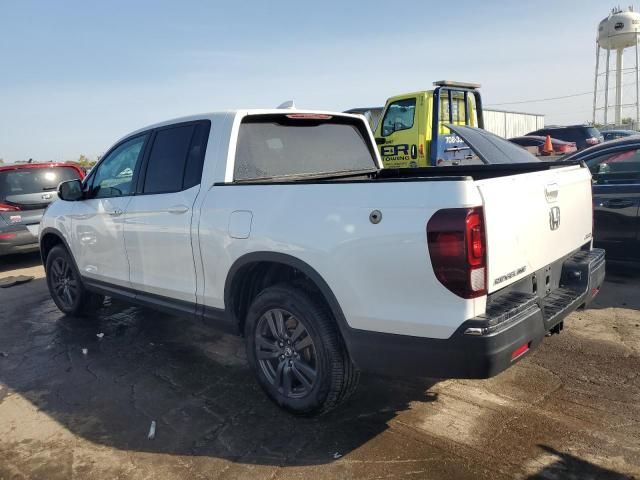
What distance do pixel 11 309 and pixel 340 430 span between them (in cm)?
488

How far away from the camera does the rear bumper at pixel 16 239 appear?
791 centimetres

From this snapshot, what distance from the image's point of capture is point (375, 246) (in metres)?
2.62

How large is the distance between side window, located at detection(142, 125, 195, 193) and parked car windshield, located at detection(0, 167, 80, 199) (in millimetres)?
5065

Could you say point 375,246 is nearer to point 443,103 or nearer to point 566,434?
point 566,434

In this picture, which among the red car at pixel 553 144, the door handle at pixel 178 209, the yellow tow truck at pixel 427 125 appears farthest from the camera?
the red car at pixel 553 144

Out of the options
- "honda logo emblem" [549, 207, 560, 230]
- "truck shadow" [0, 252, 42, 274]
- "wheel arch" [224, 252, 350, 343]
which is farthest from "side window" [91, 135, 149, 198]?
"truck shadow" [0, 252, 42, 274]

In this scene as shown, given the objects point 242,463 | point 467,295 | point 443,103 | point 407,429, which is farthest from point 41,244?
point 443,103

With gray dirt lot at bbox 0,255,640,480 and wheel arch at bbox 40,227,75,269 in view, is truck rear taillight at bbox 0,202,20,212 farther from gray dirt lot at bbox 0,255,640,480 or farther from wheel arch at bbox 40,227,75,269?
gray dirt lot at bbox 0,255,640,480

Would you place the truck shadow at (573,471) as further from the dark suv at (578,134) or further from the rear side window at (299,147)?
the dark suv at (578,134)

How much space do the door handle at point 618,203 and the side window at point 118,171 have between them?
Result: 15.7 ft

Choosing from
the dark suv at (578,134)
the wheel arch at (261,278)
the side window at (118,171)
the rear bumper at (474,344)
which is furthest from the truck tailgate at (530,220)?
the dark suv at (578,134)

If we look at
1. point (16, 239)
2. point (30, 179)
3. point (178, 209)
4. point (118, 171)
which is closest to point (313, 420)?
point (178, 209)

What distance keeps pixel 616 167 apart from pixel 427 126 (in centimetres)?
490

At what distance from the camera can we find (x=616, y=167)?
575cm
